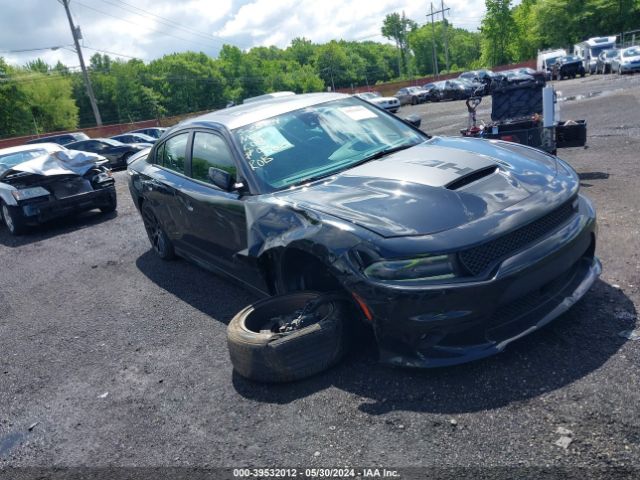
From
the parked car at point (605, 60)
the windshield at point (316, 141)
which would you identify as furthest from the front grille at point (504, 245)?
the parked car at point (605, 60)

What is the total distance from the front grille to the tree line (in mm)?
67808

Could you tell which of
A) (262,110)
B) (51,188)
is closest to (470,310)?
(262,110)

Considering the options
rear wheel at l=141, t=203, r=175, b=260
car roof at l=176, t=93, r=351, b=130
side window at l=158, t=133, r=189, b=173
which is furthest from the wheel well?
rear wheel at l=141, t=203, r=175, b=260

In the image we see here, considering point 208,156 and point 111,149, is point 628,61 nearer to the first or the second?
point 111,149

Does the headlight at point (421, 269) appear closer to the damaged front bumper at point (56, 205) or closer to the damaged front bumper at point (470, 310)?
the damaged front bumper at point (470, 310)

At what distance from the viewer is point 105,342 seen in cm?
444

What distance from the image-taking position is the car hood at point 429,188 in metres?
3.00

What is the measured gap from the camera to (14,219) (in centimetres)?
900

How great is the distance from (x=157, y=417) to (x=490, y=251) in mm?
2162

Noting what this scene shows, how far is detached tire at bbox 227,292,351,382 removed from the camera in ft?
10.4

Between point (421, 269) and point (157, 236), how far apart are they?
4168 mm

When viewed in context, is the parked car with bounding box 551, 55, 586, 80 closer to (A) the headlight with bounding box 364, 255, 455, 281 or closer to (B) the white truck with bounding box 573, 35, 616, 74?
(B) the white truck with bounding box 573, 35, 616, 74

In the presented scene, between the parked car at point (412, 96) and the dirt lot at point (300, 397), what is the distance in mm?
38741

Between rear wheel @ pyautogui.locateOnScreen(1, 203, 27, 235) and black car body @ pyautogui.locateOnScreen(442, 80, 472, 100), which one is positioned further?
black car body @ pyautogui.locateOnScreen(442, 80, 472, 100)
